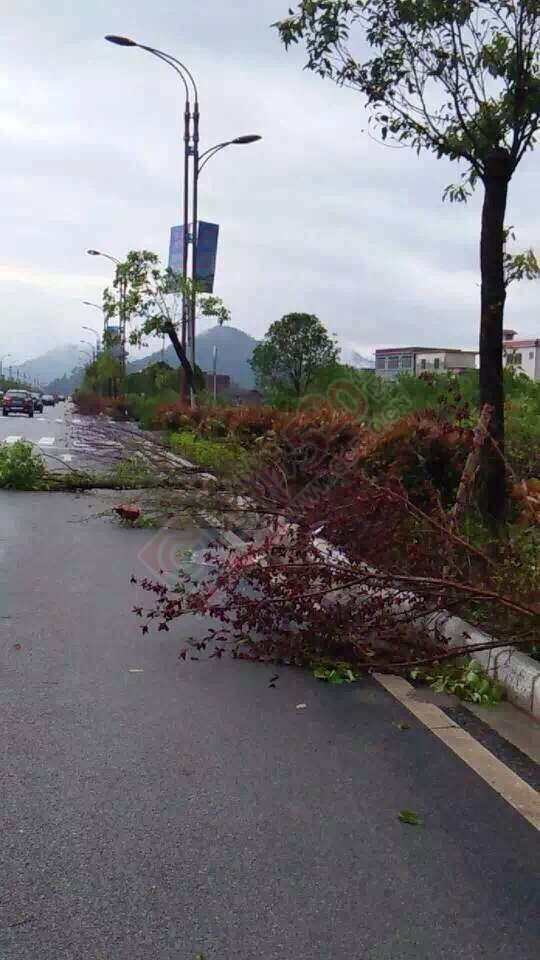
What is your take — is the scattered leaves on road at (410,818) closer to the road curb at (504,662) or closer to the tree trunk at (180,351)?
the road curb at (504,662)

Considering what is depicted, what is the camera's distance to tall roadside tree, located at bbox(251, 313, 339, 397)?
52.2 m

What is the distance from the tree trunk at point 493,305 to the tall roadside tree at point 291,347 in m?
44.0

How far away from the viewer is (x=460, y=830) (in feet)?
11.0

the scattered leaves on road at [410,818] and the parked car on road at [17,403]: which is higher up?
the parked car on road at [17,403]

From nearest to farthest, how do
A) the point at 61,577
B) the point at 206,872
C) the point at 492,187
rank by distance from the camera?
the point at 206,872, the point at 492,187, the point at 61,577

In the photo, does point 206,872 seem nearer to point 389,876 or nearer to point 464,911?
point 389,876

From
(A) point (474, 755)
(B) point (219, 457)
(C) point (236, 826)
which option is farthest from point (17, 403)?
(C) point (236, 826)

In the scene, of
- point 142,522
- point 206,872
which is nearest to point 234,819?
point 206,872

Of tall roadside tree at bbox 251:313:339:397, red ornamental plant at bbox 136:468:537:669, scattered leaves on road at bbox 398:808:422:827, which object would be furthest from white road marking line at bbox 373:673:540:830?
tall roadside tree at bbox 251:313:339:397

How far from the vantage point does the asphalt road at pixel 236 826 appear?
269cm

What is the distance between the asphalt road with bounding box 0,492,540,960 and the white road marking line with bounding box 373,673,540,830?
51 mm

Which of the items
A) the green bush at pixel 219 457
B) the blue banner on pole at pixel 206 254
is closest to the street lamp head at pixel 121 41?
the blue banner on pole at pixel 206 254

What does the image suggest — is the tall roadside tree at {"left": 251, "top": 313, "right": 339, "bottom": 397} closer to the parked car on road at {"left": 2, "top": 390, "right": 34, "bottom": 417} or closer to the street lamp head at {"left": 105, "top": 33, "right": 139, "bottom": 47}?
the parked car on road at {"left": 2, "top": 390, "right": 34, "bottom": 417}

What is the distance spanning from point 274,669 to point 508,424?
6751mm
